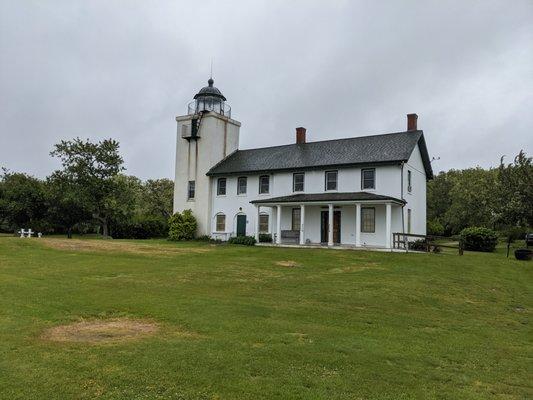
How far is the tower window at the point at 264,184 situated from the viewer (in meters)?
33.3

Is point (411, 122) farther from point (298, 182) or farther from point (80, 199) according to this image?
point (80, 199)

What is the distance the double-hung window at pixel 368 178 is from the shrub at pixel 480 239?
6.35 m

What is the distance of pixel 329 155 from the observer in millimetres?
31578

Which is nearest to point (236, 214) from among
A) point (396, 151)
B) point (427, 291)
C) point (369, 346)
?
point (396, 151)

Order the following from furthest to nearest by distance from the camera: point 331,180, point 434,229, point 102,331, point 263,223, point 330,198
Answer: point 434,229, point 263,223, point 331,180, point 330,198, point 102,331

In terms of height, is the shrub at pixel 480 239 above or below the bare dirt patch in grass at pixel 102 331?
above

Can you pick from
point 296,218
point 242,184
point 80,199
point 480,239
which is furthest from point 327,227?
point 80,199

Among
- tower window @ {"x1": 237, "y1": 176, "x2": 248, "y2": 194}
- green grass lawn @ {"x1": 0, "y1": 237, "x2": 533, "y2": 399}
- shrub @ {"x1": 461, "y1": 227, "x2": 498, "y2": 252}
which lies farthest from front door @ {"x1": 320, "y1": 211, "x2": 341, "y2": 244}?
green grass lawn @ {"x1": 0, "y1": 237, "x2": 533, "y2": 399}

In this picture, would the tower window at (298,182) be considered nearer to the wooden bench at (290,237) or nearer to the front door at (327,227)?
the front door at (327,227)

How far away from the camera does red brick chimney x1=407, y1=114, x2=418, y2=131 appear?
30.9 meters

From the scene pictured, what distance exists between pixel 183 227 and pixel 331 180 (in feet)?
39.2

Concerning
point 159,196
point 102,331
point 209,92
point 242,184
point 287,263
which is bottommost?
point 102,331

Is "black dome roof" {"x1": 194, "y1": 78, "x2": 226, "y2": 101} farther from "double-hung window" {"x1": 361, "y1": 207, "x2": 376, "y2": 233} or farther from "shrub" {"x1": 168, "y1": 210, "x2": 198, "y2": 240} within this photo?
"double-hung window" {"x1": 361, "y1": 207, "x2": 376, "y2": 233}

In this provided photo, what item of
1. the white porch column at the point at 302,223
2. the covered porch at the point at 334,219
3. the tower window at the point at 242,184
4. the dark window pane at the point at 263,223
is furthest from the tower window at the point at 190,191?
→ the white porch column at the point at 302,223
